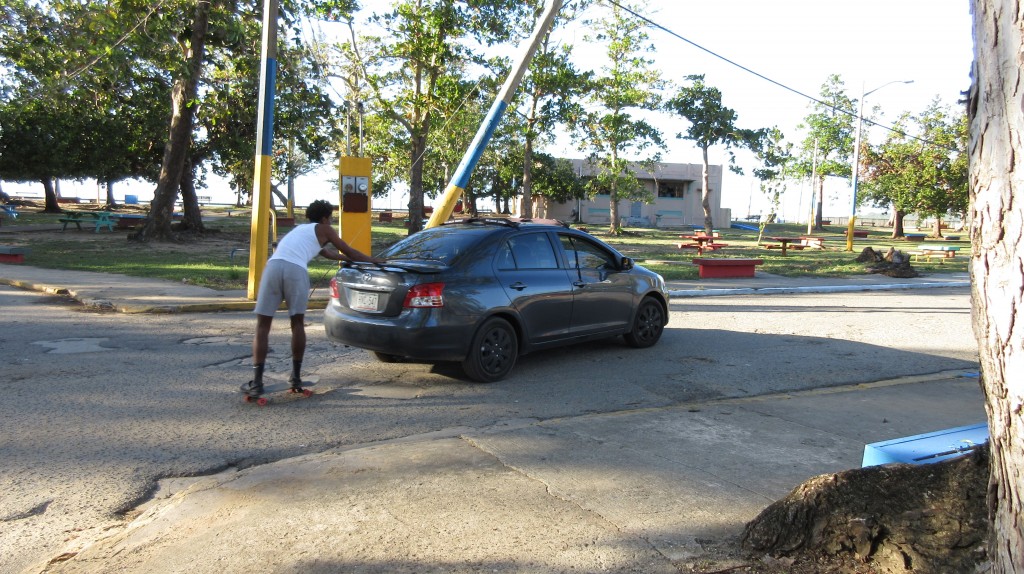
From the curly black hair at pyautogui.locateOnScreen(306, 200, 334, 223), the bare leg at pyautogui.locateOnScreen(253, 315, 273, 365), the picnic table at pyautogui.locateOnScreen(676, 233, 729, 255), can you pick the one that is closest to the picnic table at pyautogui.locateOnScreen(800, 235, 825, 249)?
the picnic table at pyautogui.locateOnScreen(676, 233, 729, 255)

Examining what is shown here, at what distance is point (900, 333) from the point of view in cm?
1167

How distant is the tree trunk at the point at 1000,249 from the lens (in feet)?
8.16

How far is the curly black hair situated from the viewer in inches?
277

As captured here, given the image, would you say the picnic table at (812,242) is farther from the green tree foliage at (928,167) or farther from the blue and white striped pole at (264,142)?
the blue and white striped pole at (264,142)

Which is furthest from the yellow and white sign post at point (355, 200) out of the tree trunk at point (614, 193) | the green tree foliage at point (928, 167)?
the green tree foliage at point (928, 167)

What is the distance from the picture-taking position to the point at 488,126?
14508mm

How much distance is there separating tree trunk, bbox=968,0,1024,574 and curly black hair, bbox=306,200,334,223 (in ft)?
17.8

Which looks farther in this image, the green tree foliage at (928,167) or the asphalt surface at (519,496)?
the green tree foliage at (928,167)

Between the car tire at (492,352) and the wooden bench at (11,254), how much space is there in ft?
48.3

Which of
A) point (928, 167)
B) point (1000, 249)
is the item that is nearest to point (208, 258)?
point (1000, 249)

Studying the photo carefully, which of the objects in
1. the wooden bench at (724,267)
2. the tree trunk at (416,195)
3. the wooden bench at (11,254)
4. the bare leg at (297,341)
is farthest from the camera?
the tree trunk at (416,195)

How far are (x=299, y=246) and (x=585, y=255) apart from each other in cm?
344

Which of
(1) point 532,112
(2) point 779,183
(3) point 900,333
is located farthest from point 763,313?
(2) point 779,183

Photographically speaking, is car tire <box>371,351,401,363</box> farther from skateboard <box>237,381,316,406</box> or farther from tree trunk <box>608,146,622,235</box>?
tree trunk <box>608,146,622,235</box>
